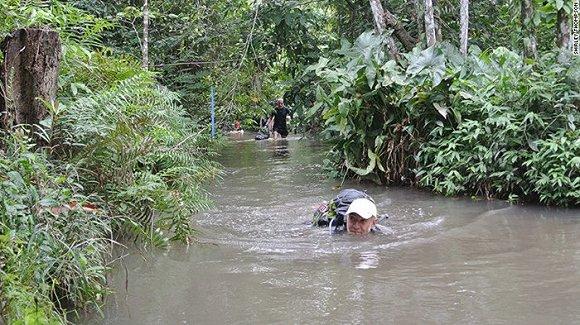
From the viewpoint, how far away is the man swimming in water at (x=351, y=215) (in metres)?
7.23

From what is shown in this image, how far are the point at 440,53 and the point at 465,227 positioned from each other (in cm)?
378

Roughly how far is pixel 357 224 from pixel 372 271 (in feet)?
4.87

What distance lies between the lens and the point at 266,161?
50.6ft

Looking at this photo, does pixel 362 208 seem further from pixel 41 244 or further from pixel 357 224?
pixel 41 244

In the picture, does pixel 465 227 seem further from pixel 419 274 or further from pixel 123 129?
pixel 123 129

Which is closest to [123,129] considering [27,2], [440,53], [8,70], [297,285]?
[8,70]

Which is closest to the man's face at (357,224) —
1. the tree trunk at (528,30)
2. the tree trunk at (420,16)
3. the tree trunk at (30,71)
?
the tree trunk at (30,71)

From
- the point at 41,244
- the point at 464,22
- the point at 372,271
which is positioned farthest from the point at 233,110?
the point at 41,244

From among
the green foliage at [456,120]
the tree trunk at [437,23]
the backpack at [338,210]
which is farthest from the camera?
the tree trunk at [437,23]

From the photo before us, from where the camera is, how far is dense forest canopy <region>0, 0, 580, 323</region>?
4.45 meters

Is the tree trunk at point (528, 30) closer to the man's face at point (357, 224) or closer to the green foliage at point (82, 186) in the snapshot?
the man's face at point (357, 224)

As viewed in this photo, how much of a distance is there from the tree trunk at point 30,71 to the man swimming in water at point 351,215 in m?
3.32

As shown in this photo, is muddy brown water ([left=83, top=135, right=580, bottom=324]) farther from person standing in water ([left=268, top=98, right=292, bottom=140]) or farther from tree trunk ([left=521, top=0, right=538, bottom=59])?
person standing in water ([left=268, top=98, right=292, bottom=140])

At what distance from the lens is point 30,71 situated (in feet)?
18.5
